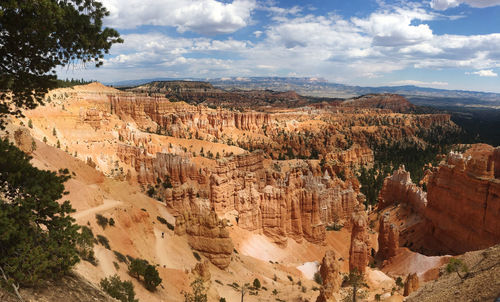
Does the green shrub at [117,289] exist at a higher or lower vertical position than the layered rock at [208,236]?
higher

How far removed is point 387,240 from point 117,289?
2389cm

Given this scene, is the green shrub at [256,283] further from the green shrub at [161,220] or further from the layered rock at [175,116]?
the layered rock at [175,116]

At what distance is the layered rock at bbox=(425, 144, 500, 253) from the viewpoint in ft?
81.5

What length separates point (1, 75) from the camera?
781 centimetres

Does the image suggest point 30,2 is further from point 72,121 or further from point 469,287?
point 72,121

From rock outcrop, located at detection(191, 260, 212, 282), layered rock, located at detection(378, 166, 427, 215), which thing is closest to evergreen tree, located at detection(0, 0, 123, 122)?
rock outcrop, located at detection(191, 260, 212, 282)

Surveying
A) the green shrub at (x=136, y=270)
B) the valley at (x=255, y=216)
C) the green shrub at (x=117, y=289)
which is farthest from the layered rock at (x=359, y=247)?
the green shrub at (x=117, y=289)

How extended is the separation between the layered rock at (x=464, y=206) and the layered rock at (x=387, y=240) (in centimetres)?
479

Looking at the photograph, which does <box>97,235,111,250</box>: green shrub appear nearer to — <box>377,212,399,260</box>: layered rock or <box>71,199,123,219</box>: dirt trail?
<box>71,199,123,219</box>: dirt trail

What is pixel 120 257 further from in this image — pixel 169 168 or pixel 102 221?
pixel 169 168

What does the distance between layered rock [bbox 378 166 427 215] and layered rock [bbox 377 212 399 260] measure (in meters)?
7.46

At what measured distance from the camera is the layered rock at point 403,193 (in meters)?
35.6

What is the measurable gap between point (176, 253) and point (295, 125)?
94.5m

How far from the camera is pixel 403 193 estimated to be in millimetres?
39406
